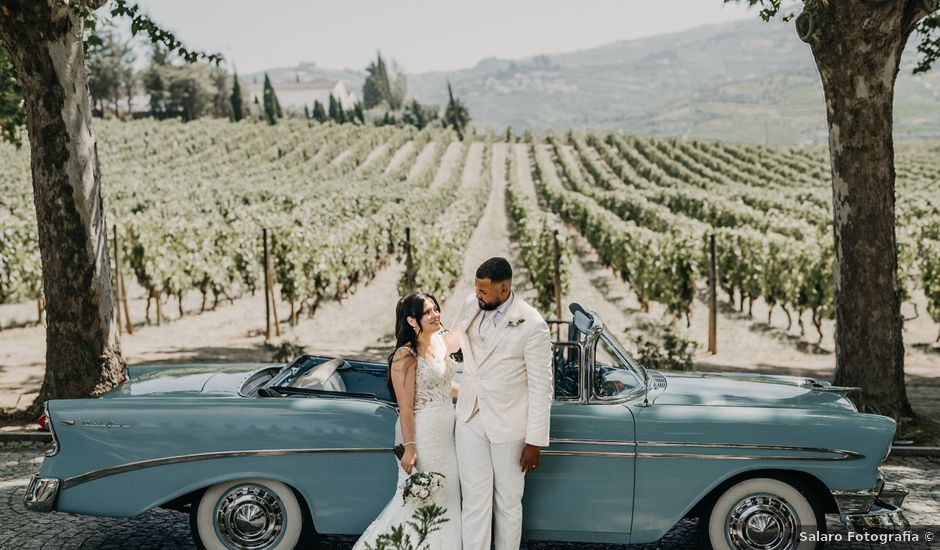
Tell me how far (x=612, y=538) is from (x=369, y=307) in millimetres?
14323

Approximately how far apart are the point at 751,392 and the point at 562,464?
4.06ft

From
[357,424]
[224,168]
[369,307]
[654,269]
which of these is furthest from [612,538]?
[224,168]

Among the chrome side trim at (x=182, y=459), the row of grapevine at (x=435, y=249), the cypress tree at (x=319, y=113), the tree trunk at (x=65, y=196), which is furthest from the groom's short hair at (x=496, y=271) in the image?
the cypress tree at (x=319, y=113)

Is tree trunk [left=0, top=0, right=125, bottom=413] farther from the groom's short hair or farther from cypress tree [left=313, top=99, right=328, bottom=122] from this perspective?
cypress tree [left=313, top=99, right=328, bottom=122]

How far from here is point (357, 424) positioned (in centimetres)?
461

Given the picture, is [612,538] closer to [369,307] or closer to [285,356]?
[285,356]

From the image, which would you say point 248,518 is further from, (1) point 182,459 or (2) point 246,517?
(1) point 182,459

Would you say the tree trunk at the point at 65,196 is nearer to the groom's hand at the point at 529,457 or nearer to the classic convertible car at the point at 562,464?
the classic convertible car at the point at 562,464

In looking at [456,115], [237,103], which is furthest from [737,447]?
[456,115]

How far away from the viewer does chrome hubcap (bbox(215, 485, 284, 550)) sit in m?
4.64

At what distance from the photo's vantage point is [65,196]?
25.2 feet

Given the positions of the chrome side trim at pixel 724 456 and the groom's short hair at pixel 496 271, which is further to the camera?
the chrome side trim at pixel 724 456

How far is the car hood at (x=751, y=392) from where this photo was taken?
470 cm

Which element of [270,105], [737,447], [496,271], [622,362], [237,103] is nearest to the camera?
[496,271]
